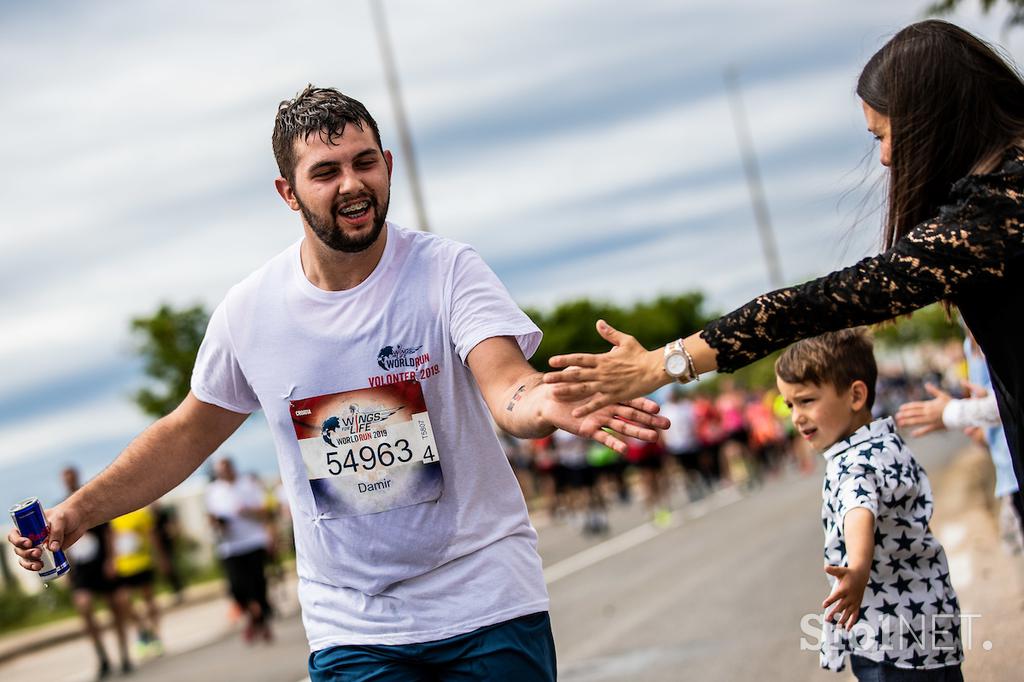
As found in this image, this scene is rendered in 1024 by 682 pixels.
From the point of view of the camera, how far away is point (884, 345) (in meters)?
97.6

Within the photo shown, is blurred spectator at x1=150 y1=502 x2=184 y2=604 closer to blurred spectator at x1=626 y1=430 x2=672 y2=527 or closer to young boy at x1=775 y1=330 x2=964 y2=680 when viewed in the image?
blurred spectator at x1=626 y1=430 x2=672 y2=527

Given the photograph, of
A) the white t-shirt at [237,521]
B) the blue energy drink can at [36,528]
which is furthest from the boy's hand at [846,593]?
the white t-shirt at [237,521]

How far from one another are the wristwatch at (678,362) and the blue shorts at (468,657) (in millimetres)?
859

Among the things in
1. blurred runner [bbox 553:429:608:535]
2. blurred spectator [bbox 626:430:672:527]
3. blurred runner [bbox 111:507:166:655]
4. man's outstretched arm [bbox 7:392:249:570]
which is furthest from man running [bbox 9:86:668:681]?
blurred spectator [bbox 626:430:672:527]

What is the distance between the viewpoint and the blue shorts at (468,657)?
11.4ft

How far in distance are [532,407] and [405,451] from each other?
53cm

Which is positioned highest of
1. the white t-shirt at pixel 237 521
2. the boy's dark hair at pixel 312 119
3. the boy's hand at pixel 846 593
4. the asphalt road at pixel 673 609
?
the boy's dark hair at pixel 312 119

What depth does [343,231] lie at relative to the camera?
11.5 ft

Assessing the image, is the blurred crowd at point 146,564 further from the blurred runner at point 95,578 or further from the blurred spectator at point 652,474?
the blurred spectator at point 652,474

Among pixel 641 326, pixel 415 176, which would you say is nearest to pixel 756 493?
pixel 415 176

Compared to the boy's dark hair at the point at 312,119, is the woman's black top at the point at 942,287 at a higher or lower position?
lower

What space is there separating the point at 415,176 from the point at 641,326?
108 meters

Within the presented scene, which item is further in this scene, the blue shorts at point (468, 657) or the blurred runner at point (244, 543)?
the blurred runner at point (244, 543)

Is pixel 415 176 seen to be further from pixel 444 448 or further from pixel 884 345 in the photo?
pixel 884 345
